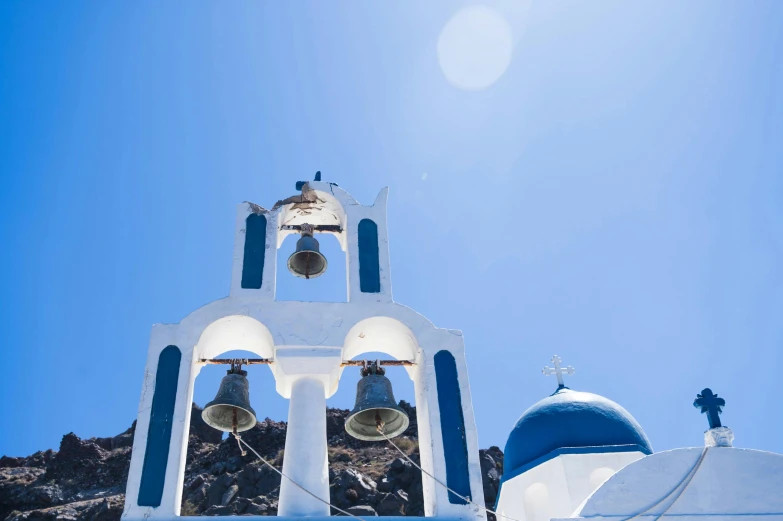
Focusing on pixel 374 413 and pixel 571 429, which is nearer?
pixel 374 413

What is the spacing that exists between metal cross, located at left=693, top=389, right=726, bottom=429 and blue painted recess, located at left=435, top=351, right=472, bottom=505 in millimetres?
1870

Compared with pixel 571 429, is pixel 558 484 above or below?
below

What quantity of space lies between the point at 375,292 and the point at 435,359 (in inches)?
32.2

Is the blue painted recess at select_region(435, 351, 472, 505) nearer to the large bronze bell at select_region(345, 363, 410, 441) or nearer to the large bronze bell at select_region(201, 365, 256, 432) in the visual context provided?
the large bronze bell at select_region(345, 363, 410, 441)

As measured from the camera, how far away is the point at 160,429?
5.70 metres

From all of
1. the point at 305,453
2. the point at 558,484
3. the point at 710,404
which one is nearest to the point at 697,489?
the point at 710,404

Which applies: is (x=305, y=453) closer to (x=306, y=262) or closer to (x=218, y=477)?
(x=306, y=262)

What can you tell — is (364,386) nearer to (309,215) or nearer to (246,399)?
(246,399)

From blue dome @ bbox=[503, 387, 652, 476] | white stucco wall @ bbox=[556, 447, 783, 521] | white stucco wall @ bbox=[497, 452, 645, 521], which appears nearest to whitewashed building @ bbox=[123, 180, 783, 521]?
white stucco wall @ bbox=[556, 447, 783, 521]

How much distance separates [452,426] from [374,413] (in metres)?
0.80

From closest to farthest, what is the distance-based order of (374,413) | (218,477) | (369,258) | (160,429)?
(160,429) < (374,413) < (369,258) < (218,477)

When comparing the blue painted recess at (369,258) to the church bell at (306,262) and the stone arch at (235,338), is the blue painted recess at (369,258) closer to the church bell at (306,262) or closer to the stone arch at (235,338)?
the church bell at (306,262)

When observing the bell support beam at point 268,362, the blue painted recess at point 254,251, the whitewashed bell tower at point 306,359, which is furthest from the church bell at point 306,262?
the bell support beam at point 268,362

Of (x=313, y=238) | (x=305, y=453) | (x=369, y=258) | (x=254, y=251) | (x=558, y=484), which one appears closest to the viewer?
(x=305, y=453)
